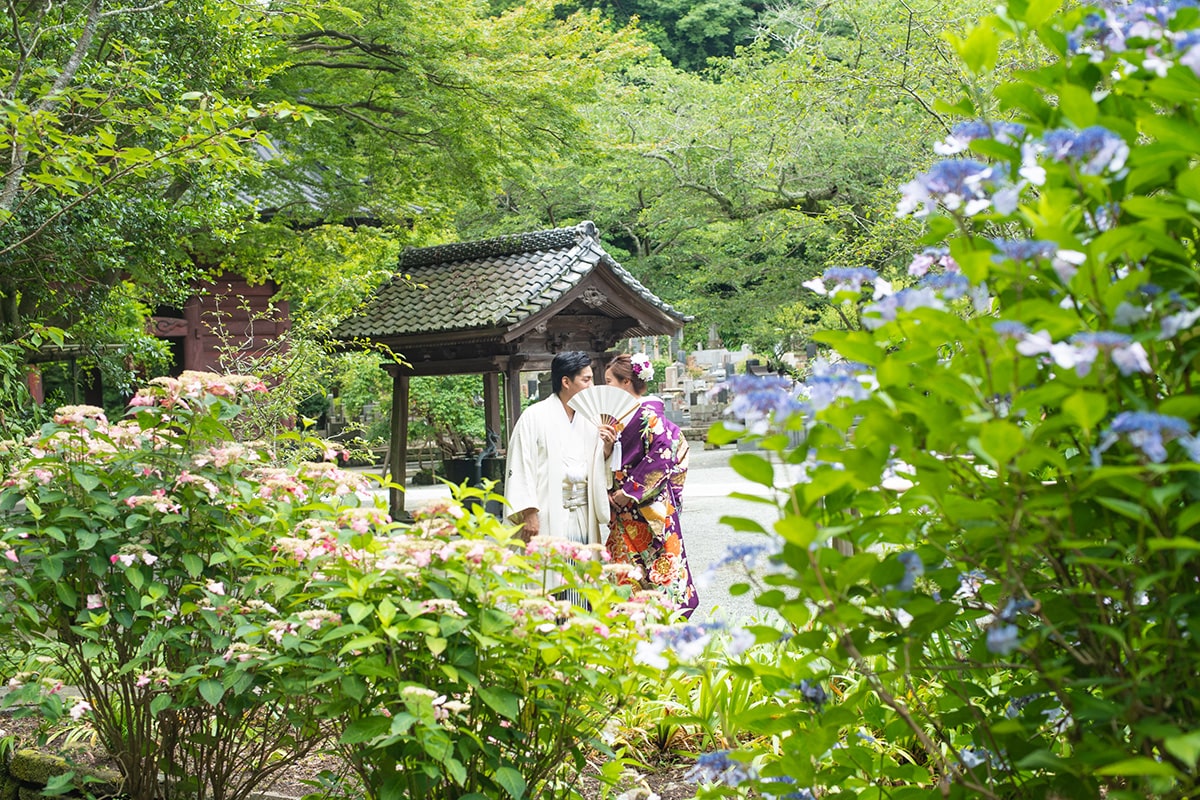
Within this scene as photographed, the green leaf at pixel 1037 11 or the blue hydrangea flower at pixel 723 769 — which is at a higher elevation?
the green leaf at pixel 1037 11

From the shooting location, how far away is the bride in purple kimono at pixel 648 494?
5.02m

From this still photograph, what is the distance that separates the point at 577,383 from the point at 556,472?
48 cm

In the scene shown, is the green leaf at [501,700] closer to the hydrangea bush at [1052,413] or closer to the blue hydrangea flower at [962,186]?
the hydrangea bush at [1052,413]

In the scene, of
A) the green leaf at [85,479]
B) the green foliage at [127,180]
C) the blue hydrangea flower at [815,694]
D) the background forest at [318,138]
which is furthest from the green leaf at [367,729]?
the green foliage at [127,180]

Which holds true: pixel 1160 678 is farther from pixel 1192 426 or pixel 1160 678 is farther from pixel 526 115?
pixel 526 115

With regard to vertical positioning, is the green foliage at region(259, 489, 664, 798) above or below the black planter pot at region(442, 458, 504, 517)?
above

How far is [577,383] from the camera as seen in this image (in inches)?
201

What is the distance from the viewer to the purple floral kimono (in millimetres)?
5012

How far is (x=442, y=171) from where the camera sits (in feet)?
35.8

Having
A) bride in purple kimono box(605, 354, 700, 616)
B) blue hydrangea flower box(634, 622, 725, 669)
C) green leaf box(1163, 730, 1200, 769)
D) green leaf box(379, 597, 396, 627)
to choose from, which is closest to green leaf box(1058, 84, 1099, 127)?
green leaf box(1163, 730, 1200, 769)

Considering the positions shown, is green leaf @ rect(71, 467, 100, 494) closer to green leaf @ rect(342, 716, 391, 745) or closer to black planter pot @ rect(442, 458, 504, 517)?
green leaf @ rect(342, 716, 391, 745)

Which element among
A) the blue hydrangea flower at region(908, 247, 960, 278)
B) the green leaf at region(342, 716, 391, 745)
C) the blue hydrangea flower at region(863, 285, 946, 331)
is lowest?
the green leaf at region(342, 716, 391, 745)

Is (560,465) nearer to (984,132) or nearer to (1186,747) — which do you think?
(984,132)

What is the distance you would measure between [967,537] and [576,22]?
11.1m
